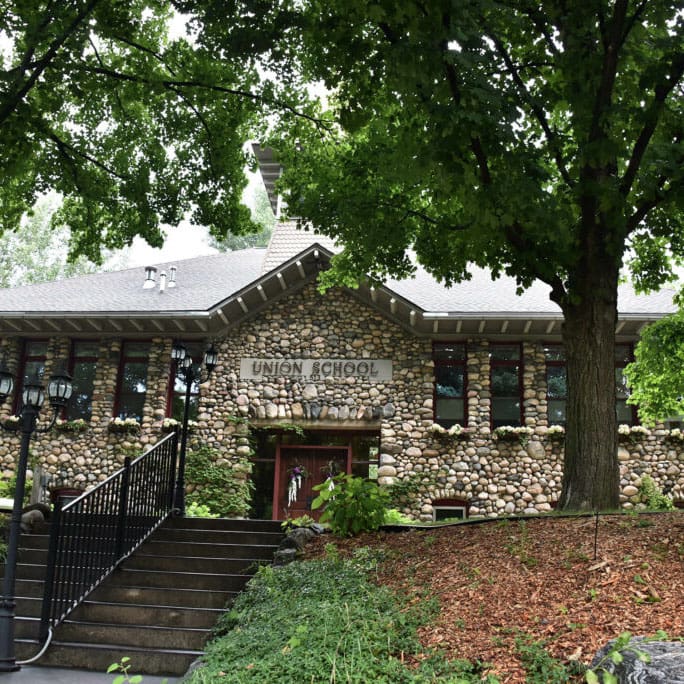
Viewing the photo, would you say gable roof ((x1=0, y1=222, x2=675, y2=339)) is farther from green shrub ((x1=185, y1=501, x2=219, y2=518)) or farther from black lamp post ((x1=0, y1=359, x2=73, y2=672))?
black lamp post ((x1=0, y1=359, x2=73, y2=672))

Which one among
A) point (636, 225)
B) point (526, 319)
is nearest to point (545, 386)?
point (526, 319)

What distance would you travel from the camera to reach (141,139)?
11.1m

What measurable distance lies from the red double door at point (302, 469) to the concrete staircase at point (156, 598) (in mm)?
5924

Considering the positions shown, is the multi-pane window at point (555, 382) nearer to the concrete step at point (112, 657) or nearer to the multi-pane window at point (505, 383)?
the multi-pane window at point (505, 383)

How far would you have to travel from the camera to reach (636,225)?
7773mm

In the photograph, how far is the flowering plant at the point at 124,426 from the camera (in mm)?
15078

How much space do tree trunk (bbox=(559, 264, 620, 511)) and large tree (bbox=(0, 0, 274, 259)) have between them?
559cm

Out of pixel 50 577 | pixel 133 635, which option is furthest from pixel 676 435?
pixel 50 577

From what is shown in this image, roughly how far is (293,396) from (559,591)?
10.5m

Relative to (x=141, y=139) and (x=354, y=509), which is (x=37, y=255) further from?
(x=354, y=509)

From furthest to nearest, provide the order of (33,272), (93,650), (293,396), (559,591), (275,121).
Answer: (33,272), (293,396), (275,121), (93,650), (559,591)

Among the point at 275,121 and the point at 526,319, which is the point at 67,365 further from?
the point at 526,319

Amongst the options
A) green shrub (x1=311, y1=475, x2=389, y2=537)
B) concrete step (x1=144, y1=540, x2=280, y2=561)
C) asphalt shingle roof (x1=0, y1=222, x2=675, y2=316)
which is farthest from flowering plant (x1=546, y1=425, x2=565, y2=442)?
concrete step (x1=144, y1=540, x2=280, y2=561)

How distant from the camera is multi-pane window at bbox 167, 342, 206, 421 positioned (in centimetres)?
1543
